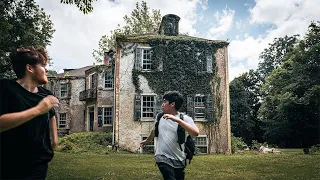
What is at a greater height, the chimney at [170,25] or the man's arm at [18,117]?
the chimney at [170,25]

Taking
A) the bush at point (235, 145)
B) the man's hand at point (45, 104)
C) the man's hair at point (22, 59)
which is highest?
the man's hair at point (22, 59)

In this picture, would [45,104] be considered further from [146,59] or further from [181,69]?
[146,59]

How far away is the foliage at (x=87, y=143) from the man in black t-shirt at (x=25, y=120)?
18.4 metres

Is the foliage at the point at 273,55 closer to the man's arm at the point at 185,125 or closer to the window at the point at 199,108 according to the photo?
the window at the point at 199,108

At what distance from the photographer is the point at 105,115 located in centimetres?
2647

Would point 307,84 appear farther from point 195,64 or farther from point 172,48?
point 172,48

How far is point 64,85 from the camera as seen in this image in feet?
109

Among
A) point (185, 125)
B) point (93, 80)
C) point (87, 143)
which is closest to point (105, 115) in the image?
point (93, 80)

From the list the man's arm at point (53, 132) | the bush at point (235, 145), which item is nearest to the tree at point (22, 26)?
the bush at point (235, 145)

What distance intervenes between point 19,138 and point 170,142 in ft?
7.48

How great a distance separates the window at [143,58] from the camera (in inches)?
943

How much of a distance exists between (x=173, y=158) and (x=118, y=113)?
749 inches

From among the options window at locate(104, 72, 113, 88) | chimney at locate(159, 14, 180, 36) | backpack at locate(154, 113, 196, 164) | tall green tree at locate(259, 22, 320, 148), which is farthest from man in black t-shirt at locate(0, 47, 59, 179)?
tall green tree at locate(259, 22, 320, 148)

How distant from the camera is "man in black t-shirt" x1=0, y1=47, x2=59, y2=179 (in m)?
2.46
